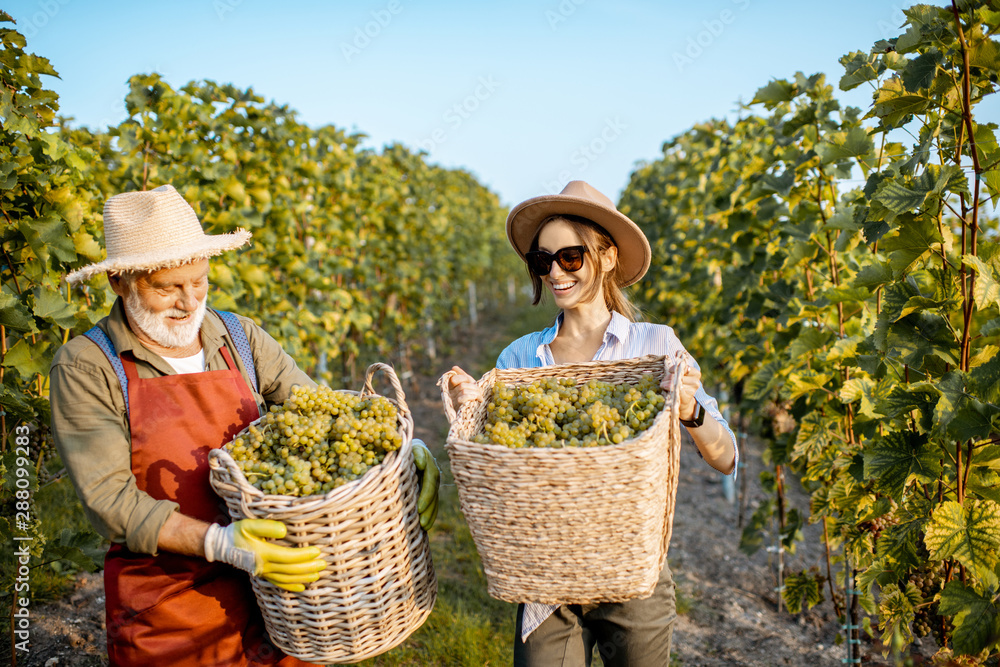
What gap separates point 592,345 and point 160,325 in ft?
4.45

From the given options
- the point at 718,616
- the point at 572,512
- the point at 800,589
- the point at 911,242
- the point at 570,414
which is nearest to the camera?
the point at 572,512

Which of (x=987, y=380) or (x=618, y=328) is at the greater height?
(x=618, y=328)

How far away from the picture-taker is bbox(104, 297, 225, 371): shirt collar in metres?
1.76

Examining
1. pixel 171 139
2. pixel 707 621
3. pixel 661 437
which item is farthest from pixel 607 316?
pixel 171 139

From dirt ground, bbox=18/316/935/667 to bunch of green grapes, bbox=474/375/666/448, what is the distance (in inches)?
74.7

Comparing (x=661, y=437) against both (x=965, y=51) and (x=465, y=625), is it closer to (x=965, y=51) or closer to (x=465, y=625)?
Result: (x=965, y=51)

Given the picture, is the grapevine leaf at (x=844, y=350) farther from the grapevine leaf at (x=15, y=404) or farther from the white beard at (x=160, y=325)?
the grapevine leaf at (x=15, y=404)

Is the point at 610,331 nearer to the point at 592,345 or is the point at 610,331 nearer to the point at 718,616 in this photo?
the point at 592,345

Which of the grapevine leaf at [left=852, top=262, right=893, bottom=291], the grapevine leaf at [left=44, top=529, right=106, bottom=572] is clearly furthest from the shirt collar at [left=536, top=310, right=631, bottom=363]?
the grapevine leaf at [left=44, top=529, right=106, bottom=572]

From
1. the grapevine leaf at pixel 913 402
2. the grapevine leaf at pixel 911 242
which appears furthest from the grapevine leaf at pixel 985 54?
the grapevine leaf at pixel 913 402

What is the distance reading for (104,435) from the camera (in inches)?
64.8

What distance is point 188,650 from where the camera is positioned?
5.80 ft

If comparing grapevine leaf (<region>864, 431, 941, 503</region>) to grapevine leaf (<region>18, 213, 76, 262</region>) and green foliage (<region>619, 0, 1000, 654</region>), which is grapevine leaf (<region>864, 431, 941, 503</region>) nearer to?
green foliage (<region>619, 0, 1000, 654</region>)

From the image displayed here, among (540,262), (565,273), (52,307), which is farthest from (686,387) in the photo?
(52,307)
